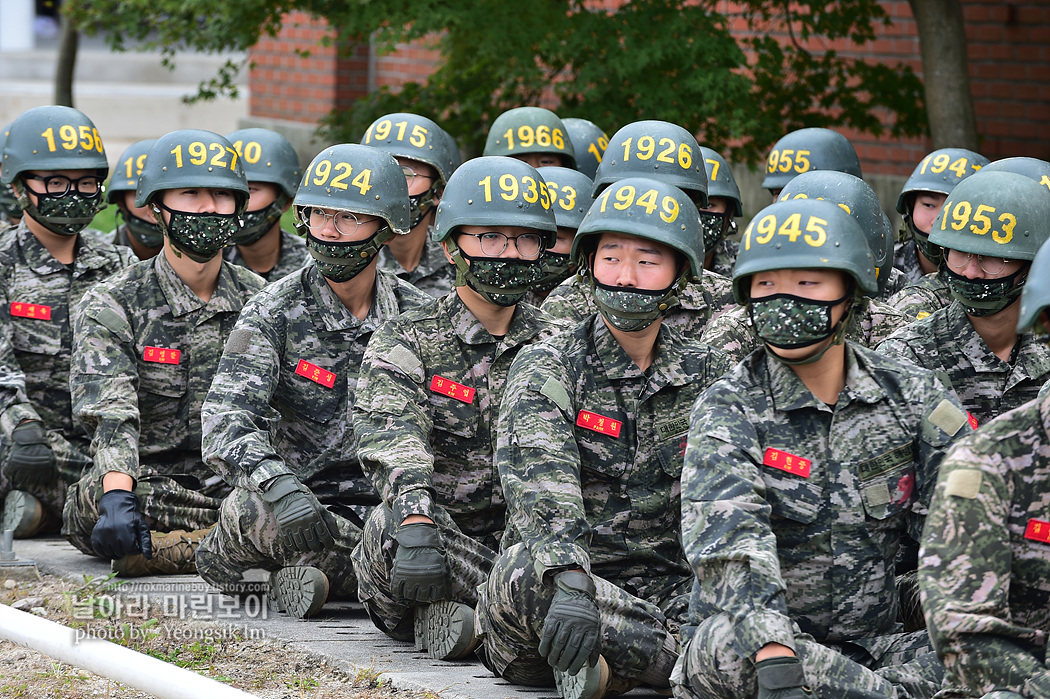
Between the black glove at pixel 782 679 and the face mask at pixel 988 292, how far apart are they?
2139mm

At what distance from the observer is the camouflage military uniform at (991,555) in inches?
145

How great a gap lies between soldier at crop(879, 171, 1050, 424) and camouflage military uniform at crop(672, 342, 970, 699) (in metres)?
1.14

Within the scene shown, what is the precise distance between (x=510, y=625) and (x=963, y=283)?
88.7 inches

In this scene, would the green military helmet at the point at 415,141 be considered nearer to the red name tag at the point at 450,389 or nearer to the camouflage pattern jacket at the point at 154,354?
the camouflage pattern jacket at the point at 154,354

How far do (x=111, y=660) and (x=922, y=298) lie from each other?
3.83 m

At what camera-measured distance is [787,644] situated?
155 inches

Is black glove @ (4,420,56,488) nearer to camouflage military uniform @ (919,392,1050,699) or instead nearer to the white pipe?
the white pipe

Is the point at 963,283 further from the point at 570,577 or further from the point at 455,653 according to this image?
the point at 455,653

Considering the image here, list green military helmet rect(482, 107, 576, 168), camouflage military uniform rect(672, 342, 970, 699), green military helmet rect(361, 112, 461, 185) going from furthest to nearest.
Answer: green military helmet rect(482, 107, 576, 168), green military helmet rect(361, 112, 461, 185), camouflage military uniform rect(672, 342, 970, 699)

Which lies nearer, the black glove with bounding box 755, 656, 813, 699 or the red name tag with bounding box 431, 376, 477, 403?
the black glove with bounding box 755, 656, 813, 699

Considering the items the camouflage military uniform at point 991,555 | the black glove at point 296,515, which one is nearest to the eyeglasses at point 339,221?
the black glove at point 296,515

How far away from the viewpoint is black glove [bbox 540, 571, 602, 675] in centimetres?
440

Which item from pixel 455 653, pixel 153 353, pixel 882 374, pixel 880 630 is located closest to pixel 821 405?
pixel 882 374

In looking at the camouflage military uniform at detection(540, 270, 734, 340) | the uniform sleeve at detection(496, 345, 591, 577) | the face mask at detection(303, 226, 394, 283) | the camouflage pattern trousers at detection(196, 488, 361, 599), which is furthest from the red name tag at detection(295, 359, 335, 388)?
the uniform sleeve at detection(496, 345, 591, 577)
